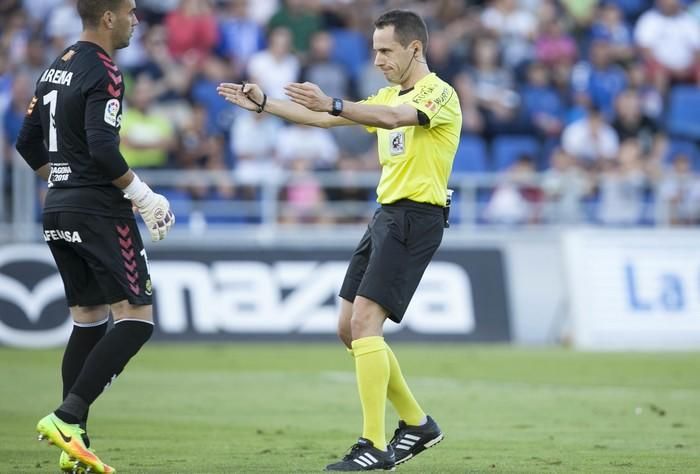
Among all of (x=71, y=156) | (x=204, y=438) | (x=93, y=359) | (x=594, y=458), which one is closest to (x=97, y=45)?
(x=71, y=156)

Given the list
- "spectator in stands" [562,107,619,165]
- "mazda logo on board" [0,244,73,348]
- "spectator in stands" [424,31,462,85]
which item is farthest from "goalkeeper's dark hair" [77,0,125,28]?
"spectator in stands" [562,107,619,165]

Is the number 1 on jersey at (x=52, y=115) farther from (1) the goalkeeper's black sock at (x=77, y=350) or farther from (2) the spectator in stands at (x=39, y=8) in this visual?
(2) the spectator in stands at (x=39, y=8)

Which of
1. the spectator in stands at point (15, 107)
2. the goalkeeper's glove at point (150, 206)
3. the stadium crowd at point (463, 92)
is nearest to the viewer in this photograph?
the goalkeeper's glove at point (150, 206)

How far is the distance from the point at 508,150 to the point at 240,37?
4844mm

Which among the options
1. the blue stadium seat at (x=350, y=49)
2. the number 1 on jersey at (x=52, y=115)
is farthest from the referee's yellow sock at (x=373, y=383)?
the blue stadium seat at (x=350, y=49)

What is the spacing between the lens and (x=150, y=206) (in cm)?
760

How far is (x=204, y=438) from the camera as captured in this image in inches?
372

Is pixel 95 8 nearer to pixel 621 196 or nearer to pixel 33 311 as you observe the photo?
pixel 33 311

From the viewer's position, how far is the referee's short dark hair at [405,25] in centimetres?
800

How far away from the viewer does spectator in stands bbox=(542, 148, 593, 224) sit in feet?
65.0

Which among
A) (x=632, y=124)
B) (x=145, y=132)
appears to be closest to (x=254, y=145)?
(x=145, y=132)

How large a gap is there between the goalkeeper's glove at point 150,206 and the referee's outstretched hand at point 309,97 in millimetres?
997

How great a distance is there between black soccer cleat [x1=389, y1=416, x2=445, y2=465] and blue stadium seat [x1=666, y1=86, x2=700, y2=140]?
52.7 ft

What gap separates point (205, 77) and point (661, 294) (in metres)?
7.97
